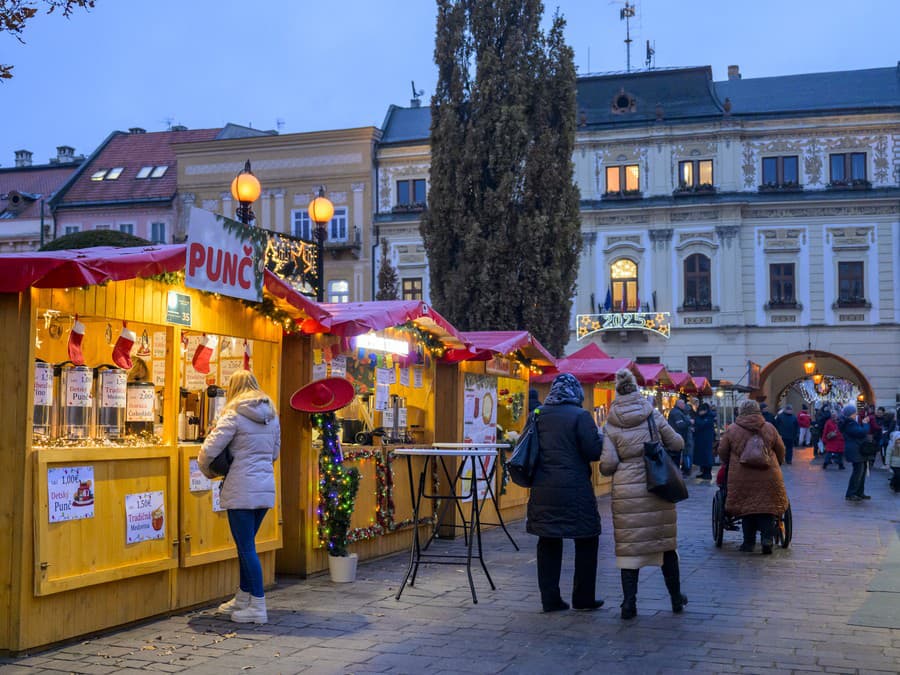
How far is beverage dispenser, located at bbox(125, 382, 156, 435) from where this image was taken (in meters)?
8.64

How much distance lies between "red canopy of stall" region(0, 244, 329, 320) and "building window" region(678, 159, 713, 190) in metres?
34.2

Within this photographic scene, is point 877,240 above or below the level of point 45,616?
above

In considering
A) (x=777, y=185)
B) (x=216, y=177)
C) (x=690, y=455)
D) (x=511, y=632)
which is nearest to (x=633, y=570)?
(x=511, y=632)

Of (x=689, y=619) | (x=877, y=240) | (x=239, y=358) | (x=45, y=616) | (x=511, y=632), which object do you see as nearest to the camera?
(x=45, y=616)

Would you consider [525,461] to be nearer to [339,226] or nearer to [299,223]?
[339,226]

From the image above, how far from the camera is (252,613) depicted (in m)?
8.16

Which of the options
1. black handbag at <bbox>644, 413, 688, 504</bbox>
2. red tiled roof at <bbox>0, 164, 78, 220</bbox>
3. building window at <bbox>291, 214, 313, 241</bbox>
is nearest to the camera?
black handbag at <bbox>644, 413, 688, 504</bbox>

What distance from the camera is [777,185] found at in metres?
39.9

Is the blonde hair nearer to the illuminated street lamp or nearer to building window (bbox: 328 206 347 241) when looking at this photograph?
the illuminated street lamp

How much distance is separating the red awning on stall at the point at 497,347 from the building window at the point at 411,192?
25.7 m

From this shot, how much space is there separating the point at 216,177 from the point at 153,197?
→ 2850mm

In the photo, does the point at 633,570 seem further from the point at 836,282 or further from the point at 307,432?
the point at 836,282

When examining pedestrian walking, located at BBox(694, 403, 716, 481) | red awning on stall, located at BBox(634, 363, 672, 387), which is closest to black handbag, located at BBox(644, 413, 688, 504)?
red awning on stall, located at BBox(634, 363, 672, 387)

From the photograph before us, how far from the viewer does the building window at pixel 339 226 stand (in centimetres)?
4291
